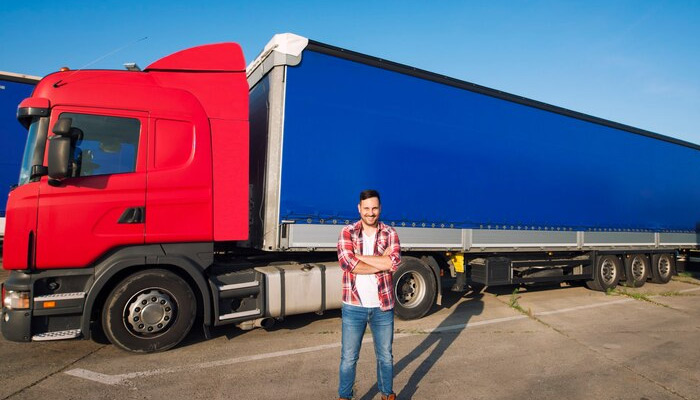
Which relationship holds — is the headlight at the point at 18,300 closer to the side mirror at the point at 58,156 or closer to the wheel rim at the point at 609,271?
the side mirror at the point at 58,156

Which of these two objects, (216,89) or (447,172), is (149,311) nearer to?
(216,89)

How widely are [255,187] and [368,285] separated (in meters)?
3.06

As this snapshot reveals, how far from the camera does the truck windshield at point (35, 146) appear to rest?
13.8 feet

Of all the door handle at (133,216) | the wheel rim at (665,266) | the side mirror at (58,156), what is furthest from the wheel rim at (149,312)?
the wheel rim at (665,266)

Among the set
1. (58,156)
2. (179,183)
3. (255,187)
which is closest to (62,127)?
(58,156)

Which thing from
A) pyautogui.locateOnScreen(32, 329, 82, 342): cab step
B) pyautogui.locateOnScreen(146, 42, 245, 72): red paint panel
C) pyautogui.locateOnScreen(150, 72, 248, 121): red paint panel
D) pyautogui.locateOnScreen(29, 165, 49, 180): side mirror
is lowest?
pyautogui.locateOnScreen(32, 329, 82, 342): cab step

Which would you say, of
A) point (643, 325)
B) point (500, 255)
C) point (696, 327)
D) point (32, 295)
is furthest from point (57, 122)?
point (696, 327)

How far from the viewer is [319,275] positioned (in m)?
5.60

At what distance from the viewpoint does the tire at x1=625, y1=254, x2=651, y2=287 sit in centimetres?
947

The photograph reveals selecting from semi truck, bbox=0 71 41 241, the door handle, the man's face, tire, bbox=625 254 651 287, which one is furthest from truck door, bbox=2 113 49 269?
tire, bbox=625 254 651 287

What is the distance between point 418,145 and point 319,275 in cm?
241

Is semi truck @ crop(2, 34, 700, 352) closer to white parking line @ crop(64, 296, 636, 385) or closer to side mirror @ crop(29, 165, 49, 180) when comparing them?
side mirror @ crop(29, 165, 49, 180)

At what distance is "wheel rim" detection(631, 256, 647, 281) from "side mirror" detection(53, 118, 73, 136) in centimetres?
1093

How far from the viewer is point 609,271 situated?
9164 mm
